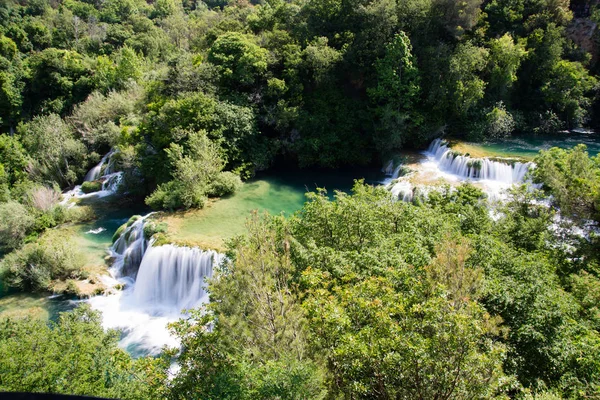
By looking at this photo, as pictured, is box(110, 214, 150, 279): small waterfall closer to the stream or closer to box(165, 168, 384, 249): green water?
the stream

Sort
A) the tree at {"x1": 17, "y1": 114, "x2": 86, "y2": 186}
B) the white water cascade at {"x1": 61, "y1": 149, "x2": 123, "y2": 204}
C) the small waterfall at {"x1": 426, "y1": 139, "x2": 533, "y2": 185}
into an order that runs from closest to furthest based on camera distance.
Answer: the small waterfall at {"x1": 426, "y1": 139, "x2": 533, "y2": 185} → the white water cascade at {"x1": 61, "y1": 149, "x2": 123, "y2": 204} → the tree at {"x1": 17, "y1": 114, "x2": 86, "y2": 186}

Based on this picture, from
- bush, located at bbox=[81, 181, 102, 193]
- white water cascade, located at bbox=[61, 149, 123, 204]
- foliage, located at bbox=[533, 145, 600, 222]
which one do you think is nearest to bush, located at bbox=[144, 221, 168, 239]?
white water cascade, located at bbox=[61, 149, 123, 204]

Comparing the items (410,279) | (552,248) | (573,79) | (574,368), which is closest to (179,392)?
(410,279)

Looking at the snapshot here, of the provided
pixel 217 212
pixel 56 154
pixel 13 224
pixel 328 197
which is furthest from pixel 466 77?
pixel 56 154

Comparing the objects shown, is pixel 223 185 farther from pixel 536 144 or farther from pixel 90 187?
pixel 536 144

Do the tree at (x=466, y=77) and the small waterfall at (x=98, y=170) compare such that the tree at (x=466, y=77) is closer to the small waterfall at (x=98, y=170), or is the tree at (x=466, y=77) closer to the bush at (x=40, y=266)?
the bush at (x=40, y=266)
